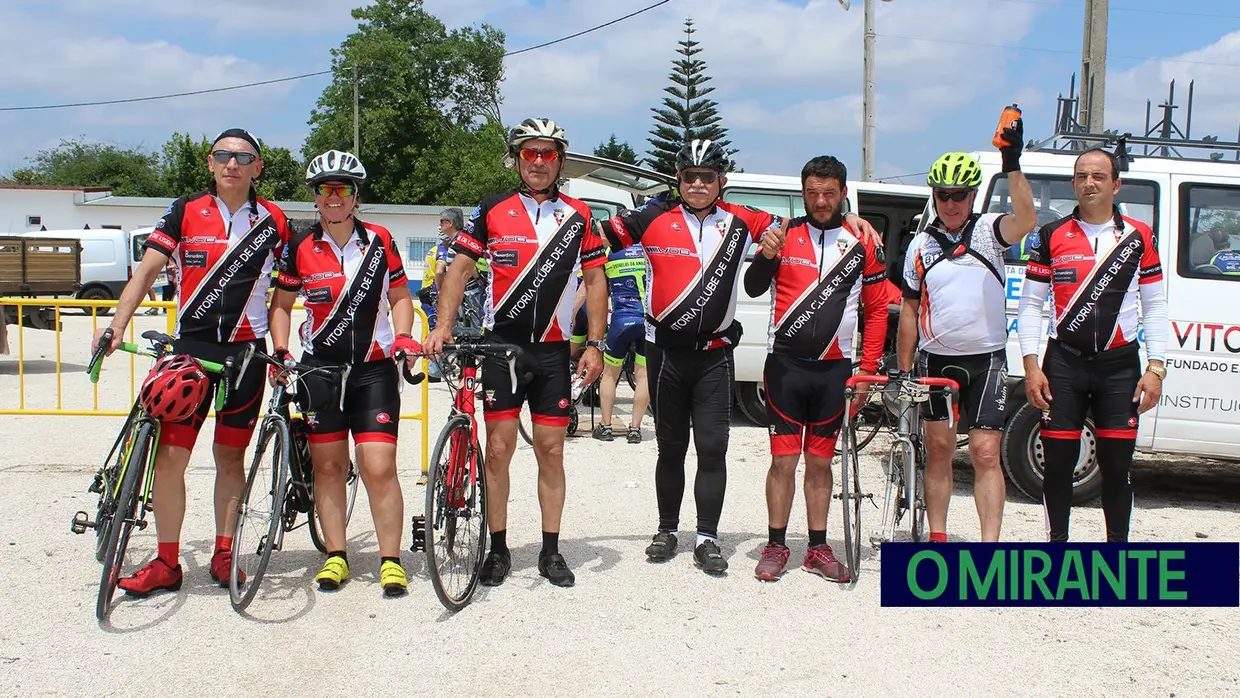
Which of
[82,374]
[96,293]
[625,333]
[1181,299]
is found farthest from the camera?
[96,293]

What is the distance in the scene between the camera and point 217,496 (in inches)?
198

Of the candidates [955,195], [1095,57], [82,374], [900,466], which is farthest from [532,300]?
[82,374]

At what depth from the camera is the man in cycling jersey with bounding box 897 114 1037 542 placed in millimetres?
5145

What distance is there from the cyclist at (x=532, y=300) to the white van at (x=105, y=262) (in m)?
21.7

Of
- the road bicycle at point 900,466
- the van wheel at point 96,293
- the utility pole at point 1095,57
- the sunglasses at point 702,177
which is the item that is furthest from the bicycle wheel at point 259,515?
the van wheel at point 96,293

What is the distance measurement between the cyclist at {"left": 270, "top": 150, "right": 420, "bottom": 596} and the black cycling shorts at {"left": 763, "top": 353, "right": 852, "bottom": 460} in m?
1.83

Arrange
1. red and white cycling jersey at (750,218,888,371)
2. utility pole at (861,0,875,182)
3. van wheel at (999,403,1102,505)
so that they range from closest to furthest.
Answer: red and white cycling jersey at (750,218,888,371), van wheel at (999,403,1102,505), utility pole at (861,0,875,182)

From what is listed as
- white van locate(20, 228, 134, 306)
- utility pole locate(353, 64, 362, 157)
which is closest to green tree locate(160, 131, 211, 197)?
utility pole locate(353, 64, 362, 157)

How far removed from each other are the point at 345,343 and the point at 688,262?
175 centimetres

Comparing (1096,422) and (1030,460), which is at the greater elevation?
(1096,422)

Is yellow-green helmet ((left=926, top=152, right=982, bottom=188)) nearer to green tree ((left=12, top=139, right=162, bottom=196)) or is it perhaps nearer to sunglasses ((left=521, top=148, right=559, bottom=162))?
sunglasses ((left=521, top=148, right=559, bottom=162))

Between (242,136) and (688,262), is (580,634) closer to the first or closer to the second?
(688,262)

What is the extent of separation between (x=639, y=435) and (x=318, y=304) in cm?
482

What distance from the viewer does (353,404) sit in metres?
4.89
